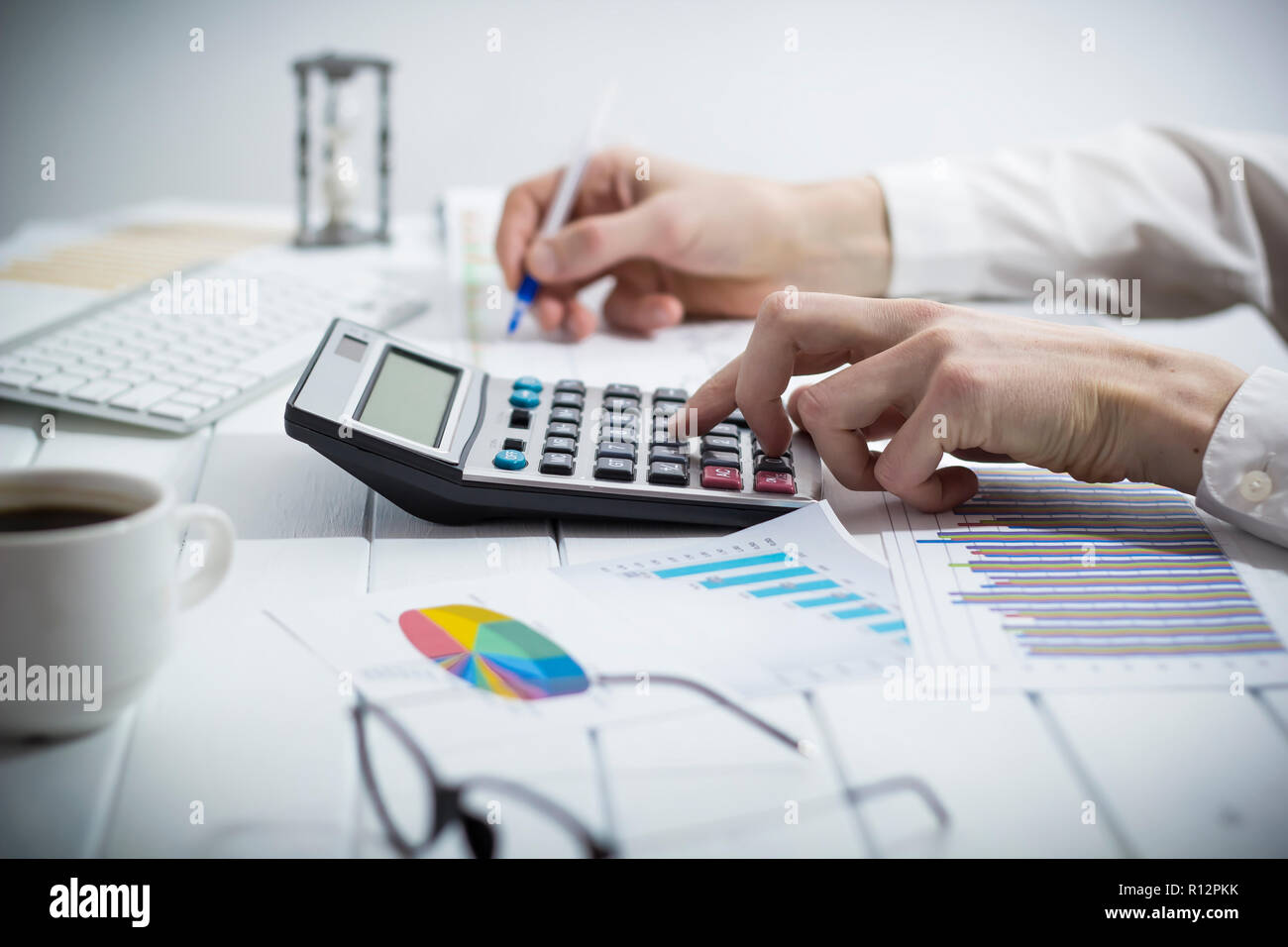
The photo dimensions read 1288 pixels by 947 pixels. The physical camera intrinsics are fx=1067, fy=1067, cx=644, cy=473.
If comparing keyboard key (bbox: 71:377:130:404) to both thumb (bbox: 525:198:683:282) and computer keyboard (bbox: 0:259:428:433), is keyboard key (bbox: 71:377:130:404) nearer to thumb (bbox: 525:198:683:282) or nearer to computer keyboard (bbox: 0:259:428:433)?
computer keyboard (bbox: 0:259:428:433)

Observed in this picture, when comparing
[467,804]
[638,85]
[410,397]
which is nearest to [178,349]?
[410,397]

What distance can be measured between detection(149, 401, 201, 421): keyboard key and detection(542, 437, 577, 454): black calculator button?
238 millimetres

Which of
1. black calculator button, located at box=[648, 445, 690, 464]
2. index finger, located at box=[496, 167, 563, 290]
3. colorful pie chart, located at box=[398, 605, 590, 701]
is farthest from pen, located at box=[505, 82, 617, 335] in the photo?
colorful pie chart, located at box=[398, 605, 590, 701]

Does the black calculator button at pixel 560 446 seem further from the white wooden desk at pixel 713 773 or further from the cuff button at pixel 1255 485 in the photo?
the cuff button at pixel 1255 485

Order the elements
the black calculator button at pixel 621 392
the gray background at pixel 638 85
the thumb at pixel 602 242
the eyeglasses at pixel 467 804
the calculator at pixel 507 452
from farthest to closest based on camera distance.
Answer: the gray background at pixel 638 85
the thumb at pixel 602 242
the black calculator button at pixel 621 392
the calculator at pixel 507 452
the eyeglasses at pixel 467 804

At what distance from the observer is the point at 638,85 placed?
1923 mm

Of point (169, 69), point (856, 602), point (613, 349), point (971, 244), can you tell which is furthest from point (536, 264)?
point (169, 69)

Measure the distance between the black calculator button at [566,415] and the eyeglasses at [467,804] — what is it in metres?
0.25

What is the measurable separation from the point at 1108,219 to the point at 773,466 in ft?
1.83

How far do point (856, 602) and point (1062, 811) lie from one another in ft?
0.44

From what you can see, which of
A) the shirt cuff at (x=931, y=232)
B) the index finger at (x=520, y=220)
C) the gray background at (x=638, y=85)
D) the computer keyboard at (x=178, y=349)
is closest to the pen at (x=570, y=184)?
the index finger at (x=520, y=220)

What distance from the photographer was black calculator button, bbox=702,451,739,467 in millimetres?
551

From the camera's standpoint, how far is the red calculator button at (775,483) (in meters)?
0.54

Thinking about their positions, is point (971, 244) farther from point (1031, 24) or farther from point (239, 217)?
point (1031, 24)
